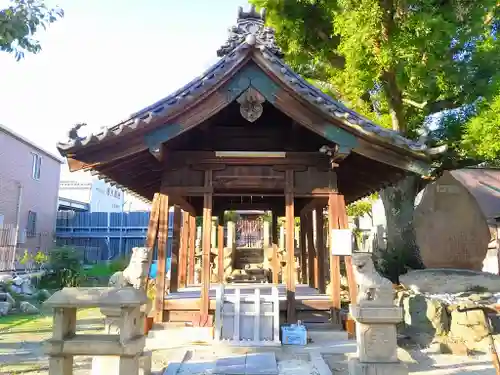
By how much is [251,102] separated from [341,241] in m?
2.81

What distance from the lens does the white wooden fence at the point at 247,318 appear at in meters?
6.53

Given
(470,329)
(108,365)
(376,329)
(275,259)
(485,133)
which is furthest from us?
(275,259)

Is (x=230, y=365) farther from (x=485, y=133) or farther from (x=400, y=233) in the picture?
(x=400, y=233)

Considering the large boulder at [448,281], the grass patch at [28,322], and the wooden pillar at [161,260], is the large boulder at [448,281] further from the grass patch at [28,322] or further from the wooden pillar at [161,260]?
the grass patch at [28,322]

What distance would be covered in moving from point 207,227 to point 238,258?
932 centimetres

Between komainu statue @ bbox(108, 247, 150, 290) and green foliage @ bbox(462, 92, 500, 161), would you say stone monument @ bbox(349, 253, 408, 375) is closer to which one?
komainu statue @ bbox(108, 247, 150, 290)

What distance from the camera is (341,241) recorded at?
22.4ft

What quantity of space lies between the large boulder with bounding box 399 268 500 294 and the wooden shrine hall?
2876mm

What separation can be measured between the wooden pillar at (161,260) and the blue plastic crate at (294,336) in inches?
88.4

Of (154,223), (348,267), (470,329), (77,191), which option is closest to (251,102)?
(154,223)

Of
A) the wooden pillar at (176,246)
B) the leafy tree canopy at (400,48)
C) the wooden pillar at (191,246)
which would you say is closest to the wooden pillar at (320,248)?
the leafy tree canopy at (400,48)

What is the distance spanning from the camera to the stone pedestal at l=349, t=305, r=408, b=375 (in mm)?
5180

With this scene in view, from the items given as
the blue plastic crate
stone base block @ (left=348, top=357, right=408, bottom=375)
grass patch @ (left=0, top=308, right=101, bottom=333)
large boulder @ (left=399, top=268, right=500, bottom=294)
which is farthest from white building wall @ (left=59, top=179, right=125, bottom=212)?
stone base block @ (left=348, top=357, right=408, bottom=375)

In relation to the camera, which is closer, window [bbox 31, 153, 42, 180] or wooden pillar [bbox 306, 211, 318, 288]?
wooden pillar [bbox 306, 211, 318, 288]
